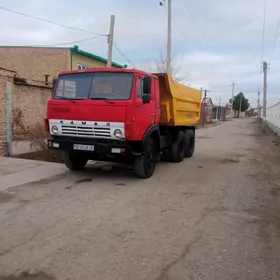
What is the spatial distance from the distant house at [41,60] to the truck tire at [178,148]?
17837 millimetres

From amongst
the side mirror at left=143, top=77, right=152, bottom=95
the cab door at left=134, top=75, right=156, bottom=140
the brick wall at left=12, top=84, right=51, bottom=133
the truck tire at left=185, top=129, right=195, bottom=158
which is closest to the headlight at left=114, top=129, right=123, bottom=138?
the cab door at left=134, top=75, right=156, bottom=140

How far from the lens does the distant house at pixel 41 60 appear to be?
27469 millimetres

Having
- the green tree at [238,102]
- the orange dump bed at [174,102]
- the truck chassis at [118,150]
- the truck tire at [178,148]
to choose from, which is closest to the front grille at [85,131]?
the truck chassis at [118,150]

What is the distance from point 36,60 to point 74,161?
21764 mm

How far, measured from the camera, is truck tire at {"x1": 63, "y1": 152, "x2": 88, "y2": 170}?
8913mm

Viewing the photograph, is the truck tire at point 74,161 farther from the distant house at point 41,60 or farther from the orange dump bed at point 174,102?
the distant house at point 41,60

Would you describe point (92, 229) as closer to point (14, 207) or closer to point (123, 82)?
point (14, 207)

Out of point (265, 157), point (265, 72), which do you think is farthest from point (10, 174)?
point (265, 72)

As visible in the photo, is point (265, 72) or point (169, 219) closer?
point (169, 219)

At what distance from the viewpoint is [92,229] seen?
490 centimetres

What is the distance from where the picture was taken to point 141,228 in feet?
16.4

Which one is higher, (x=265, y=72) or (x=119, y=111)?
(x=265, y=72)

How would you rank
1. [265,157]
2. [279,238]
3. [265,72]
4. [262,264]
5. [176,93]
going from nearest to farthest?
[262,264], [279,238], [176,93], [265,157], [265,72]

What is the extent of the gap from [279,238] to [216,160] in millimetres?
7344
